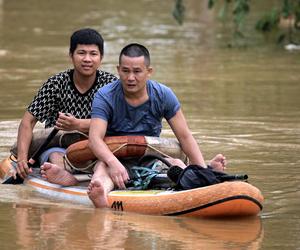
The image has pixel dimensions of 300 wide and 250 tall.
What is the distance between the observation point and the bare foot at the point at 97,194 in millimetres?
7586

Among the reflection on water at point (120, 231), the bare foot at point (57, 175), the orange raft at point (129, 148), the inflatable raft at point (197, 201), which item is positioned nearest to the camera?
the reflection on water at point (120, 231)

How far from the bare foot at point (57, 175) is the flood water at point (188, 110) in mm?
184

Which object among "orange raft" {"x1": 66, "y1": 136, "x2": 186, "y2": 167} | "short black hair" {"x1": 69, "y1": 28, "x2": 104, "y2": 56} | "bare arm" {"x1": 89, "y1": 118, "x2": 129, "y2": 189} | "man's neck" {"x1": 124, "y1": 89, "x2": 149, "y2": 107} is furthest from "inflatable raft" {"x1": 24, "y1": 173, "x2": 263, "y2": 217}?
"short black hair" {"x1": 69, "y1": 28, "x2": 104, "y2": 56}

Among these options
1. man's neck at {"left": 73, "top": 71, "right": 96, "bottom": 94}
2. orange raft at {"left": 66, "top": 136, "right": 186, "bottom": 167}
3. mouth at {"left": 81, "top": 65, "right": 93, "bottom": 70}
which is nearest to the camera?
orange raft at {"left": 66, "top": 136, "right": 186, "bottom": 167}

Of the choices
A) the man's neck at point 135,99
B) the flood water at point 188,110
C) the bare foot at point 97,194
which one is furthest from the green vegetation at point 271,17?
the bare foot at point 97,194

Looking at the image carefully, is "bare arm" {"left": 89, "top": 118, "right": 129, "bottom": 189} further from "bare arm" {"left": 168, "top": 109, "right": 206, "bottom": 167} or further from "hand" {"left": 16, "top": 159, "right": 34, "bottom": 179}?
"hand" {"left": 16, "top": 159, "right": 34, "bottom": 179}

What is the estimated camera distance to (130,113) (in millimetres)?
7988

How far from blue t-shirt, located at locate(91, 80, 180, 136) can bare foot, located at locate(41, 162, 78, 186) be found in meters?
0.47

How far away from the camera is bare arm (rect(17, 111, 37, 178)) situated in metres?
8.55

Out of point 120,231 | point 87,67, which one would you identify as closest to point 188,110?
point 87,67

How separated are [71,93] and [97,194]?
51.5 inches

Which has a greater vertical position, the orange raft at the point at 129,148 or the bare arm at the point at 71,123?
the bare arm at the point at 71,123

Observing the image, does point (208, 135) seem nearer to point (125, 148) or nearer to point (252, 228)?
point (125, 148)

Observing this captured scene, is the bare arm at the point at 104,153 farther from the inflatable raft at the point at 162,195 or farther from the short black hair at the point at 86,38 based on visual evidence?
the short black hair at the point at 86,38
